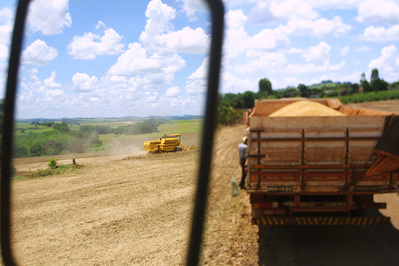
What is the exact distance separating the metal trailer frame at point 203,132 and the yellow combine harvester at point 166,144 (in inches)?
6.2

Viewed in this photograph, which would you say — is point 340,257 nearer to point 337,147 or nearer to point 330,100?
point 337,147

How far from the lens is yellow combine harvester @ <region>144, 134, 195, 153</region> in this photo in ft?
6.20

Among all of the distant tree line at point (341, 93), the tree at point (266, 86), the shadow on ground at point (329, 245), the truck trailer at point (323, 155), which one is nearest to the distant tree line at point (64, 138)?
the truck trailer at point (323, 155)

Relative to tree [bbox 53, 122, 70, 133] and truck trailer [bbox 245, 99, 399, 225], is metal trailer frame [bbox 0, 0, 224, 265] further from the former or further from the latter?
truck trailer [bbox 245, 99, 399, 225]

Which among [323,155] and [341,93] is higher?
[341,93]

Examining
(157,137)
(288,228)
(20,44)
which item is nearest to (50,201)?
(157,137)

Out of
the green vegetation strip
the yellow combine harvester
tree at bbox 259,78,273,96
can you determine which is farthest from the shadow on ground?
tree at bbox 259,78,273,96

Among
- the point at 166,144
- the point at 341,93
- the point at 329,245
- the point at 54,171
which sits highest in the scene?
the point at 341,93

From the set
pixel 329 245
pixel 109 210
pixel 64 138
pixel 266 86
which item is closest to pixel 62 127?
pixel 64 138

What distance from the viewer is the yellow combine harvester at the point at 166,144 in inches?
74.4

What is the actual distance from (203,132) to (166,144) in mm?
220

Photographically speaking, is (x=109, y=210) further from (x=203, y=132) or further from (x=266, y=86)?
(x=266, y=86)

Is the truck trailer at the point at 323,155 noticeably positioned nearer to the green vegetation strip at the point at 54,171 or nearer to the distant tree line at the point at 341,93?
the green vegetation strip at the point at 54,171

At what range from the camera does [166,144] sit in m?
1.92
